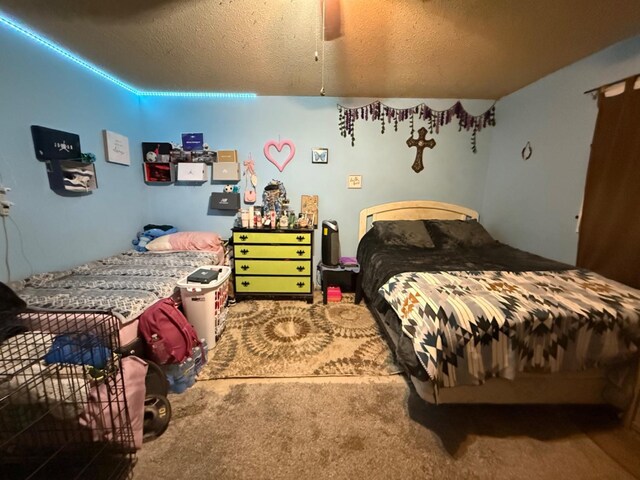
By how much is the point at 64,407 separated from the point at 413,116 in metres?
3.74

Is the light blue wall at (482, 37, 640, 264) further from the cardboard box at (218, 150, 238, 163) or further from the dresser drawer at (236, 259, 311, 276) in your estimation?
the cardboard box at (218, 150, 238, 163)

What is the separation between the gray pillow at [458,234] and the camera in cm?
275

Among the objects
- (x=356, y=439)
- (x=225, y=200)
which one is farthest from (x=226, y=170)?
(x=356, y=439)

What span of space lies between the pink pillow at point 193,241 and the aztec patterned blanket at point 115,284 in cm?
21

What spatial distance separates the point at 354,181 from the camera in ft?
10.6

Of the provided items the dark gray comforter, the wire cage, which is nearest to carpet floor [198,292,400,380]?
the dark gray comforter

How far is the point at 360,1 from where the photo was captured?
1.50m

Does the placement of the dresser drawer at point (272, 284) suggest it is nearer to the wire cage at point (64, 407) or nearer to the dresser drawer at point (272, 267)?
the dresser drawer at point (272, 267)

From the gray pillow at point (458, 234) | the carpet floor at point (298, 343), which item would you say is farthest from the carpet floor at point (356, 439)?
the gray pillow at point (458, 234)

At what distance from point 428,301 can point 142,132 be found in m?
3.56

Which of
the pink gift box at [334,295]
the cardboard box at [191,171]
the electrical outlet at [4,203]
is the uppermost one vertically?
the cardboard box at [191,171]

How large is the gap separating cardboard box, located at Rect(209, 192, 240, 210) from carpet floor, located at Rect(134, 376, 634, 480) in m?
2.01

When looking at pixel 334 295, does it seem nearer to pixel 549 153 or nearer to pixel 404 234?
pixel 404 234

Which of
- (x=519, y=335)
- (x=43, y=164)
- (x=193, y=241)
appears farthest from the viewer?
(x=193, y=241)
